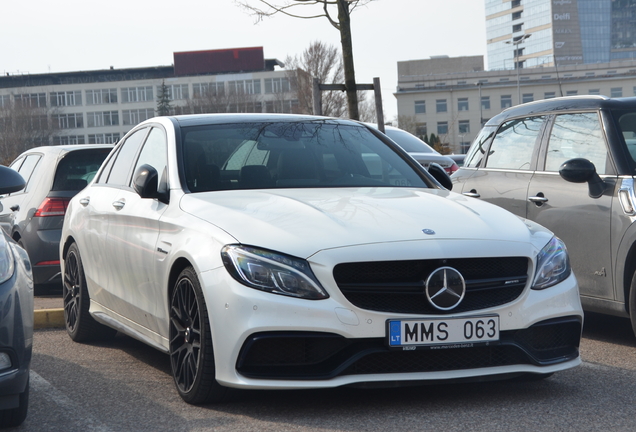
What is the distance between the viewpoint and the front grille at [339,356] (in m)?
4.07

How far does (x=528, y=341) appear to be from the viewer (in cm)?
434

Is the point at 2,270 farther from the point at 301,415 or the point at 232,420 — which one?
the point at 301,415

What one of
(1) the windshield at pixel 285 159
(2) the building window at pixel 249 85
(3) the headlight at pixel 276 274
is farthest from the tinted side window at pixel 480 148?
(2) the building window at pixel 249 85

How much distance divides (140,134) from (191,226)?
1.89 m

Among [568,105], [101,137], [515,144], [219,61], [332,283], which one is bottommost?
[101,137]

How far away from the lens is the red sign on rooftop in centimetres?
11781

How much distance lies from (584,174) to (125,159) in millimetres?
3133

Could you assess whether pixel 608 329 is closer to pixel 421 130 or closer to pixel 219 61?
pixel 421 130

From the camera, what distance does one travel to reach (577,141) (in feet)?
21.9

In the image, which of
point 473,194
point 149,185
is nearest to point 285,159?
point 149,185

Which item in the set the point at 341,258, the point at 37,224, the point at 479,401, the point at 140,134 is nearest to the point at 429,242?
the point at 341,258

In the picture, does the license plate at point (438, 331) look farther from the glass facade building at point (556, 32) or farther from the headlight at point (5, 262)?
the glass facade building at point (556, 32)

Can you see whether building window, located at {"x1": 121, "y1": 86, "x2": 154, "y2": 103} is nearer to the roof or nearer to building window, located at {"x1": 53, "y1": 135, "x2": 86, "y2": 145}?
building window, located at {"x1": 53, "y1": 135, "x2": 86, "y2": 145}

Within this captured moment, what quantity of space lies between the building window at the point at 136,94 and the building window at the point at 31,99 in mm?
10226
